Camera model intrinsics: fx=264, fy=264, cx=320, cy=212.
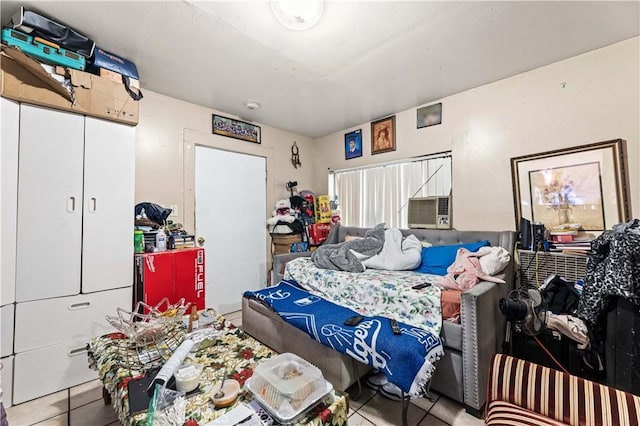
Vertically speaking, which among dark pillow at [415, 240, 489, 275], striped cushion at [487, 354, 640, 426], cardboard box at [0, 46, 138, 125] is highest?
cardboard box at [0, 46, 138, 125]

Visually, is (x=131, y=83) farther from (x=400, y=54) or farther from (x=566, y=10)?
(x=566, y=10)

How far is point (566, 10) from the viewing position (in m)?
1.65

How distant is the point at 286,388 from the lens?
38.3 inches

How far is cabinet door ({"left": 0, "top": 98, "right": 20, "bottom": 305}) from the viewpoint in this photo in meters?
1.60

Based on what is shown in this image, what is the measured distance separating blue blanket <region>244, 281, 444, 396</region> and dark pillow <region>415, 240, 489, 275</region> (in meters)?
0.94

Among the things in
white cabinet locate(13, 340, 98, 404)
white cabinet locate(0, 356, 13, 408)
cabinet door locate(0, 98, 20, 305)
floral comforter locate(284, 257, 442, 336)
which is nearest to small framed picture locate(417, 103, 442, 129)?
floral comforter locate(284, 257, 442, 336)

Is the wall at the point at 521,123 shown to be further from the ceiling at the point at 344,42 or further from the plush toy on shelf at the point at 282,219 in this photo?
the plush toy on shelf at the point at 282,219

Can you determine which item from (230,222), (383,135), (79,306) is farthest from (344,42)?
(79,306)

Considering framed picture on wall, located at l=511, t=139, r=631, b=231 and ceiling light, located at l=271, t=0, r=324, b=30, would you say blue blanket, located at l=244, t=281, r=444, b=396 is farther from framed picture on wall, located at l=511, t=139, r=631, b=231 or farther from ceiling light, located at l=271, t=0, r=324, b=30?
ceiling light, located at l=271, t=0, r=324, b=30

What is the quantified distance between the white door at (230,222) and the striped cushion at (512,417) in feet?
9.30

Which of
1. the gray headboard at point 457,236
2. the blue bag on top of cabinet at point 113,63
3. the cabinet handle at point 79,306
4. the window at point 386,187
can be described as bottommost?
the cabinet handle at point 79,306

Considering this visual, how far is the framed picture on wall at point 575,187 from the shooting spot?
197 cm

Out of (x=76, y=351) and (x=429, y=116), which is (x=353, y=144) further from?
(x=76, y=351)

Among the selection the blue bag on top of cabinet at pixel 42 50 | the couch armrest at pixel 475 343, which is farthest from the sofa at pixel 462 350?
the blue bag on top of cabinet at pixel 42 50
